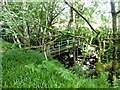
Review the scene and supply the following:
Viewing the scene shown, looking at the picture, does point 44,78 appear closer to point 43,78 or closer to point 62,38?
point 43,78

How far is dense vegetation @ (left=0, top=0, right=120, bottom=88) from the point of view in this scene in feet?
5.08

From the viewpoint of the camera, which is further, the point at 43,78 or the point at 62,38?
the point at 62,38

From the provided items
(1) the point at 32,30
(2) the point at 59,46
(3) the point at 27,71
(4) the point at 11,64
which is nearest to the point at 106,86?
(3) the point at 27,71

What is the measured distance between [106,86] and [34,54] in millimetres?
1269

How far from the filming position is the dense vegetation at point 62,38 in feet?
5.08

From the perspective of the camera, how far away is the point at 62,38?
254cm

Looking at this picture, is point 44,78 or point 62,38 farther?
point 62,38

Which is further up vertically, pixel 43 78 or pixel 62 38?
pixel 62 38

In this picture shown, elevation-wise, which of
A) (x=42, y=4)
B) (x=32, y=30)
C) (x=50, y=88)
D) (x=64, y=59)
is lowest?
(x=64, y=59)

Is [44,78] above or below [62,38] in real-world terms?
below

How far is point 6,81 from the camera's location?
1.63 m

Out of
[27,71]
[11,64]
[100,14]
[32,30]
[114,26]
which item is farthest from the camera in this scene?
[32,30]

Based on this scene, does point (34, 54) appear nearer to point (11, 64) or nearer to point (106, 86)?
point (11, 64)

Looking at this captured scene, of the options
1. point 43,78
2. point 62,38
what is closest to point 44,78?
point 43,78
